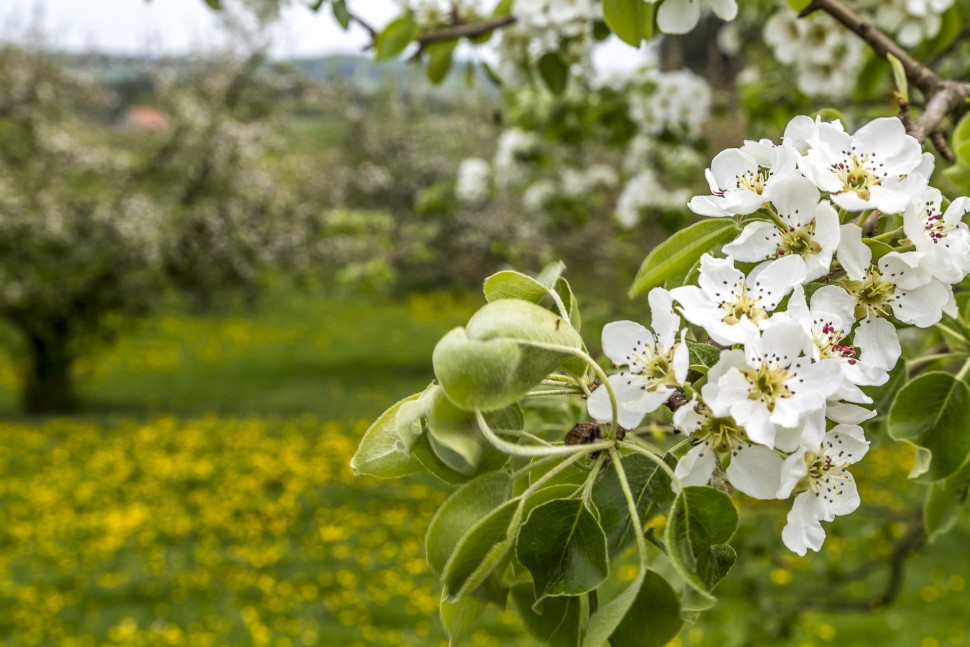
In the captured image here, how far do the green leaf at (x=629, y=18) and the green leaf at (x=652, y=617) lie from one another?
2.50 ft

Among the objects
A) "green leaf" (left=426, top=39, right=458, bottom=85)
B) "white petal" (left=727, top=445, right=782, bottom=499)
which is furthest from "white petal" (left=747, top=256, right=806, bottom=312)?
"green leaf" (left=426, top=39, right=458, bottom=85)

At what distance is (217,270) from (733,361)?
31.4 feet

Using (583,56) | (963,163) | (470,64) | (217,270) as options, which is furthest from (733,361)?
(217,270)

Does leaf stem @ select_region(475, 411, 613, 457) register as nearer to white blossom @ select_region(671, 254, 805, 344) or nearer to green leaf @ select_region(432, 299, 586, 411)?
green leaf @ select_region(432, 299, 586, 411)

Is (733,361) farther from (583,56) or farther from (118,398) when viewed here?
(118,398)

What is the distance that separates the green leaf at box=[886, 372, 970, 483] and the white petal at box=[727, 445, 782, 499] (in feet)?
0.84

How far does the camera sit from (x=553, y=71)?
2.10 meters

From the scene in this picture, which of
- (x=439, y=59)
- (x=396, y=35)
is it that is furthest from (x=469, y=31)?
(x=439, y=59)

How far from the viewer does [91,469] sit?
7.55m

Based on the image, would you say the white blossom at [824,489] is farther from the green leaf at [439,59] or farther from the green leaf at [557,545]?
the green leaf at [439,59]

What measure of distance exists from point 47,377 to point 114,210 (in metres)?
2.13

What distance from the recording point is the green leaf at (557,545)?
2.22 ft

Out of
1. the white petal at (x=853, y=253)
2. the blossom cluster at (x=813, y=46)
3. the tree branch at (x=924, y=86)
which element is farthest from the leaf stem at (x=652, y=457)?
the blossom cluster at (x=813, y=46)

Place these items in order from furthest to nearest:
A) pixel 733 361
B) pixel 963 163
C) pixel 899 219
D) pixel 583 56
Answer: pixel 583 56 < pixel 963 163 < pixel 899 219 < pixel 733 361
